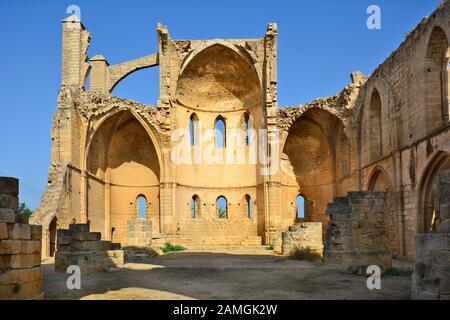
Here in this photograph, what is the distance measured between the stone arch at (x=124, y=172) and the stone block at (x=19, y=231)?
61.3 feet

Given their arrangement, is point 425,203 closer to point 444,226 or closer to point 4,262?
point 444,226

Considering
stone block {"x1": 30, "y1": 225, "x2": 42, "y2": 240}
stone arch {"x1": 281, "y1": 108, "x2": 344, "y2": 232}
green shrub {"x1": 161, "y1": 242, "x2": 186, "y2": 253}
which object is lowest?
green shrub {"x1": 161, "y1": 242, "x2": 186, "y2": 253}

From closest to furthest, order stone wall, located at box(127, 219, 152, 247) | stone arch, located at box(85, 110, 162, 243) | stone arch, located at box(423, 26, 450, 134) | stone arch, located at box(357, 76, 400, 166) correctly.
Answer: stone arch, located at box(423, 26, 450, 134), stone arch, located at box(357, 76, 400, 166), stone wall, located at box(127, 219, 152, 247), stone arch, located at box(85, 110, 162, 243)

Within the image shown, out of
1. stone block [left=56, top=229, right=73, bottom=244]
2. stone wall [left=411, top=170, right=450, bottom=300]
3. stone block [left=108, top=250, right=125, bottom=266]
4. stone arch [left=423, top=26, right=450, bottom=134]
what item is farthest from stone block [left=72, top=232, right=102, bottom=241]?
stone arch [left=423, top=26, right=450, bottom=134]

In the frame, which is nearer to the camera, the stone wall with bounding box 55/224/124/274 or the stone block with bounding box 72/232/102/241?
the stone wall with bounding box 55/224/124/274

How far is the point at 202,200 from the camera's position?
84.6 ft

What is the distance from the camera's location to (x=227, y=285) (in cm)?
845

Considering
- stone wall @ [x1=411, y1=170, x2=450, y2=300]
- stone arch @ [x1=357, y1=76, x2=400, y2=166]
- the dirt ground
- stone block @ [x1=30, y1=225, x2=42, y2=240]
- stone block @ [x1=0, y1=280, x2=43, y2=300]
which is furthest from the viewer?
stone arch @ [x1=357, y1=76, x2=400, y2=166]

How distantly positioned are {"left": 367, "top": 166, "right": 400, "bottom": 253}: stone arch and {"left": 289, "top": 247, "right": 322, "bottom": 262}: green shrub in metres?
3.00

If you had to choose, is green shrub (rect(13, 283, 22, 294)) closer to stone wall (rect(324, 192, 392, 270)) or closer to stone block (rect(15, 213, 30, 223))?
stone block (rect(15, 213, 30, 223))

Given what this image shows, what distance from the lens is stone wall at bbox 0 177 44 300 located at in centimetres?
604

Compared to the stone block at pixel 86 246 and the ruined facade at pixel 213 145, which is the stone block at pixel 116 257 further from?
the ruined facade at pixel 213 145

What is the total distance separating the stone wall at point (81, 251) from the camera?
35.3 ft

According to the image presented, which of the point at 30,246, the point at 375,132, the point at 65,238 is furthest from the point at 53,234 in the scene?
the point at 375,132
